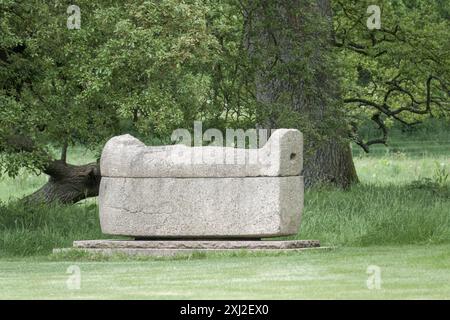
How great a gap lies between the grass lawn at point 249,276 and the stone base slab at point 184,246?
0.37 meters

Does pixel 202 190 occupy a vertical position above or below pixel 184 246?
above

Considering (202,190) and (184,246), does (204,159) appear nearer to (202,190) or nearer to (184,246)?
(202,190)

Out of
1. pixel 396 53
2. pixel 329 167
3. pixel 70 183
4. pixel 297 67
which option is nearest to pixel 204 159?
pixel 297 67

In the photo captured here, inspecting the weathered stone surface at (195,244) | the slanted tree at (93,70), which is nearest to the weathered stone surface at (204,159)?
A: the weathered stone surface at (195,244)

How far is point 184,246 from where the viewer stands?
1712 centimetres

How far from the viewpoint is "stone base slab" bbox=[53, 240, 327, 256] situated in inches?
660

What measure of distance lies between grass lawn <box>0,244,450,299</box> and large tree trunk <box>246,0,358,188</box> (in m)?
4.94

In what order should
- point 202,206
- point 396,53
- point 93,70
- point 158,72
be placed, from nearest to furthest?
point 202,206, point 93,70, point 158,72, point 396,53

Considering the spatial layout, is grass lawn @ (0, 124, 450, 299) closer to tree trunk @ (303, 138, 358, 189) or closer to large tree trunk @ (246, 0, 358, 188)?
tree trunk @ (303, 138, 358, 189)

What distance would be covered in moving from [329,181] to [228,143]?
3.01m

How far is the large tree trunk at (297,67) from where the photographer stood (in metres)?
21.4

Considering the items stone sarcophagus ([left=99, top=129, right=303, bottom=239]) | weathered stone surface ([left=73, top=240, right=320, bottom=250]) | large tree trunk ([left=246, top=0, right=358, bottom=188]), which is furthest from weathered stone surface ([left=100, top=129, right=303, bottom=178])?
large tree trunk ([left=246, top=0, right=358, bottom=188])

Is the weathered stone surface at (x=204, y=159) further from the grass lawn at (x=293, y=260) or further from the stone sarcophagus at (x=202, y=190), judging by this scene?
the grass lawn at (x=293, y=260)

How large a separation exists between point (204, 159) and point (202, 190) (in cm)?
45
